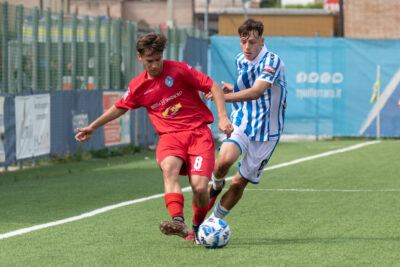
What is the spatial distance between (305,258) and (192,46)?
55.5 feet

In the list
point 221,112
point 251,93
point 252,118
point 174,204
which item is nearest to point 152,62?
point 221,112

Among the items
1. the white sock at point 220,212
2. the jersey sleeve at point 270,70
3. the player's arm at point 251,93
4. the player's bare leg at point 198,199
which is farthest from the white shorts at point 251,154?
the player's bare leg at point 198,199

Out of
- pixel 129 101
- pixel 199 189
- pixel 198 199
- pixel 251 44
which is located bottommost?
pixel 198 199

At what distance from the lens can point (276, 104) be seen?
29.7 ft

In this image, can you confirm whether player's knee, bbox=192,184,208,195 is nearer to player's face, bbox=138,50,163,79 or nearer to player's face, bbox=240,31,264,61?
player's face, bbox=138,50,163,79

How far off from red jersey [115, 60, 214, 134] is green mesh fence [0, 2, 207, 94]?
8603 mm

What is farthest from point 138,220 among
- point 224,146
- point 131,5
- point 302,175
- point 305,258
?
point 131,5

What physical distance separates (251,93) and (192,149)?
835mm

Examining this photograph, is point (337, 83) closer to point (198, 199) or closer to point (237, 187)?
point (237, 187)

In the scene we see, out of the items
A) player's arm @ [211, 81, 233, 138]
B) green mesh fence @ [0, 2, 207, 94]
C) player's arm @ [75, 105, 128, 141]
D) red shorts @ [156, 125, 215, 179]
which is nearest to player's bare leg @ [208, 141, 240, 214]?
red shorts @ [156, 125, 215, 179]

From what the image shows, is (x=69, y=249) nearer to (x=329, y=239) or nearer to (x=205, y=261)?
(x=205, y=261)

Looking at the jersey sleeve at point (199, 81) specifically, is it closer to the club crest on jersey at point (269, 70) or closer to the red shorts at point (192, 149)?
the red shorts at point (192, 149)

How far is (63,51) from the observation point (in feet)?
62.1

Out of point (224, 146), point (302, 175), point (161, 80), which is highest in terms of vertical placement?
point (161, 80)
